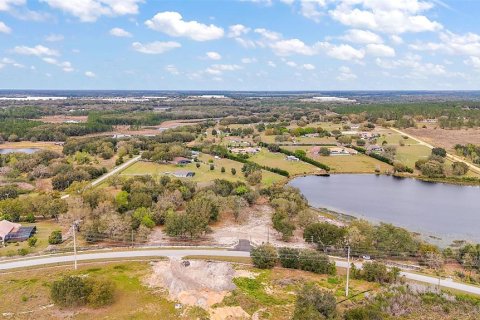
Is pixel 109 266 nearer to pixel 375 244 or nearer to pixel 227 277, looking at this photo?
pixel 227 277

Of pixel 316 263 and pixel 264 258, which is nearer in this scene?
pixel 316 263

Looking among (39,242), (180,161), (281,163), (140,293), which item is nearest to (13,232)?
(39,242)

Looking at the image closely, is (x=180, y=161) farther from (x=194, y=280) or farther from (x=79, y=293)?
(x=79, y=293)

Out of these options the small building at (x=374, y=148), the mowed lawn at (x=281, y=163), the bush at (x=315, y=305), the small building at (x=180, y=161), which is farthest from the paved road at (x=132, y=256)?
the small building at (x=374, y=148)

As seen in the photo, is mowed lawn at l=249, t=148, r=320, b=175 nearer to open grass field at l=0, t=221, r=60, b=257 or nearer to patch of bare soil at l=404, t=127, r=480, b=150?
patch of bare soil at l=404, t=127, r=480, b=150

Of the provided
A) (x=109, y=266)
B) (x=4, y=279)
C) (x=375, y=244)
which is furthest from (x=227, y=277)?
(x=4, y=279)

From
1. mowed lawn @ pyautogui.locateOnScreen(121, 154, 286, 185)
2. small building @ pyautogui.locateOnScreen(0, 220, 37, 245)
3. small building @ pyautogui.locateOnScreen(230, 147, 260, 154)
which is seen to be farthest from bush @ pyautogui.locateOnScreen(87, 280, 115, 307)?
small building @ pyautogui.locateOnScreen(230, 147, 260, 154)
